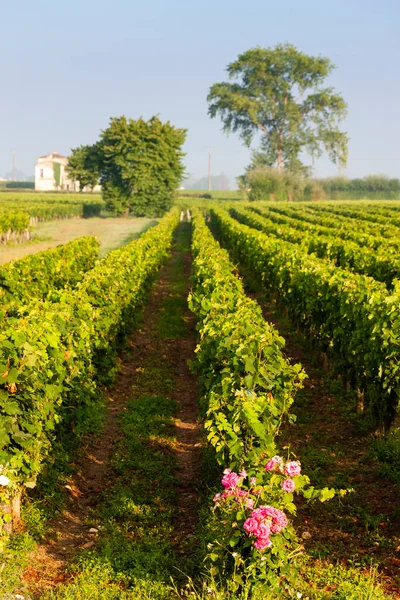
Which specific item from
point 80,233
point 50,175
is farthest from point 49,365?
point 50,175

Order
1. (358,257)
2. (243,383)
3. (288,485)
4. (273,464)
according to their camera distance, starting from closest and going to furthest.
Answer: (288,485) → (273,464) → (243,383) → (358,257)

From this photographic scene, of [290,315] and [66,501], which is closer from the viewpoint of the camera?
[66,501]

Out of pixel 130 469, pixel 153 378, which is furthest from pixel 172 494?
pixel 153 378

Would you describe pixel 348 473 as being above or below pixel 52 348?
below

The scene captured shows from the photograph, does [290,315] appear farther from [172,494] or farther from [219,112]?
[219,112]

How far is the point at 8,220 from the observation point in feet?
125

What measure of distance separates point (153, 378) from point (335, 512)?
566cm

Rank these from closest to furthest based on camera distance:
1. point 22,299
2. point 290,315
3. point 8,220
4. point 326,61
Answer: point 22,299 < point 290,315 < point 8,220 < point 326,61

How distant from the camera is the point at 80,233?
1944 inches

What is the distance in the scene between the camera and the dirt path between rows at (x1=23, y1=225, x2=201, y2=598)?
6543 mm

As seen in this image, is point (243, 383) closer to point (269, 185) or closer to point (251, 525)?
point (251, 525)

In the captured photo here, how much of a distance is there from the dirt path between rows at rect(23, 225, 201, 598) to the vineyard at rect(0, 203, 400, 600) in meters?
0.03

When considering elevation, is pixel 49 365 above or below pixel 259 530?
above

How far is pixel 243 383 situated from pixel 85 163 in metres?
62.8
